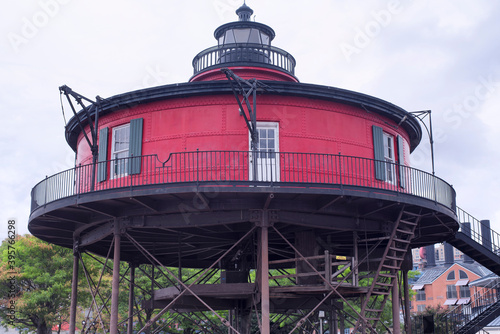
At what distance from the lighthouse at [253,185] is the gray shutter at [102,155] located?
1.5 inches

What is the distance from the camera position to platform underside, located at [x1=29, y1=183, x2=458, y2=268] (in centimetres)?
1748

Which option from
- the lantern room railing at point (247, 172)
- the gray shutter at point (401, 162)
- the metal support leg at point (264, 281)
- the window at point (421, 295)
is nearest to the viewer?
the metal support leg at point (264, 281)

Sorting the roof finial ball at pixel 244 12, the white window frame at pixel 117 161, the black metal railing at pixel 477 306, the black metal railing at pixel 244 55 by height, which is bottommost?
the black metal railing at pixel 477 306

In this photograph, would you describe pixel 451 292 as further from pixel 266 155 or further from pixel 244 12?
pixel 266 155

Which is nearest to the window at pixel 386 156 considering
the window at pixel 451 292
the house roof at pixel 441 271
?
the house roof at pixel 441 271

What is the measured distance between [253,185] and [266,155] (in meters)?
2.08

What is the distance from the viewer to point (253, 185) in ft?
55.7

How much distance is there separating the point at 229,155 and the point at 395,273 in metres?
6.99

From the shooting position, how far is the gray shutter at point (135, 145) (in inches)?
768

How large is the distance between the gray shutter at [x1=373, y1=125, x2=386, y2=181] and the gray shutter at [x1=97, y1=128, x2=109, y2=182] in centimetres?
895

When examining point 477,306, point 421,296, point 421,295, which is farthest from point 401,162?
point 421,296

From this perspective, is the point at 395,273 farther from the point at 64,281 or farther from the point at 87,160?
the point at 64,281

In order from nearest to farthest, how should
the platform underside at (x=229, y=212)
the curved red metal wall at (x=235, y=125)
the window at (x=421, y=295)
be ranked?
the platform underside at (x=229, y=212) < the curved red metal wall at (x=235, y=125) < the window at (x=421, y=295)

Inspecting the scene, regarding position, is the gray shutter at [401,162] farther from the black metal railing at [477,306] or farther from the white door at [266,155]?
the black metal railing at [477,306]
